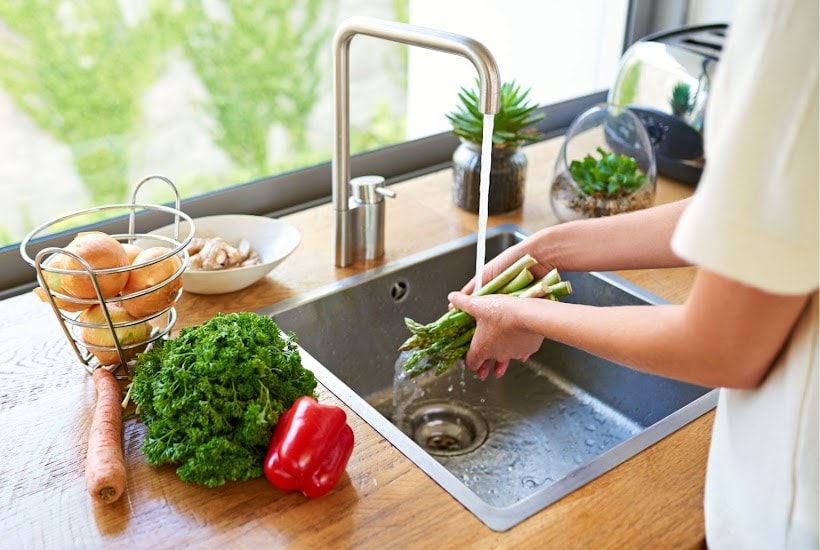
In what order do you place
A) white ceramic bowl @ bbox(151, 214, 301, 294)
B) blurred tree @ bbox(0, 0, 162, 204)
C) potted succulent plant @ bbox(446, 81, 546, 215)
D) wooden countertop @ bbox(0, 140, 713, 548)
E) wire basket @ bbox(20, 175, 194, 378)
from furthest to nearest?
blurred tree @ bbox(0, 0, 162, 204), potted succulent plant @ bbox(446, 81, 546, 215), white ceramic bowl @ bbox(151, 214, 301, 294), wire basket @ bbox(20, 175, 194, 378), wooden countertop @ bbox(0, 140, 713, 548)

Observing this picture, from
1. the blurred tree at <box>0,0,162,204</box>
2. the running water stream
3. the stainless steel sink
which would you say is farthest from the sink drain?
the blurred tree at <box>0,0,162,204</box>

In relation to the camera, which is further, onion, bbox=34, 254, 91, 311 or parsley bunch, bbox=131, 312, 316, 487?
onion, bbox=34, 254, 91, 311

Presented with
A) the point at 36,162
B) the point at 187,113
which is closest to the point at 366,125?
the point at 187,113

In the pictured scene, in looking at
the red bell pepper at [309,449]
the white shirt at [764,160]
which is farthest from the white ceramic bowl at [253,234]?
the white shirt at [764,160]

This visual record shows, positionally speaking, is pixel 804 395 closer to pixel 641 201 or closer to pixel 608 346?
pixel 608 346

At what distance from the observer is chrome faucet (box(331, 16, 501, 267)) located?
102 cm

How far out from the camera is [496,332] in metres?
1.07

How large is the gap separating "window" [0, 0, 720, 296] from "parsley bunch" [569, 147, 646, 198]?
441mm

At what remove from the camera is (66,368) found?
110 centimetres

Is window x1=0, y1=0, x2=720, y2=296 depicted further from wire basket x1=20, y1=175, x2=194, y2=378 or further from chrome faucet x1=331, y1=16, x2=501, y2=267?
wire basket x1=20, y1=175, x2=194, y2=378

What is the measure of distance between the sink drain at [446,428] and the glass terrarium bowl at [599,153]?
416mm

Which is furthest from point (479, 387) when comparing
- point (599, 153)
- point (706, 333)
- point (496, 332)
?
point (706, 333)

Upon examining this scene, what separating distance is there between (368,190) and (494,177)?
0.29 m

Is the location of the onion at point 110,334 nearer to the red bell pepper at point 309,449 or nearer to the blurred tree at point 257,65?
the red bell pepper at point 309,449
